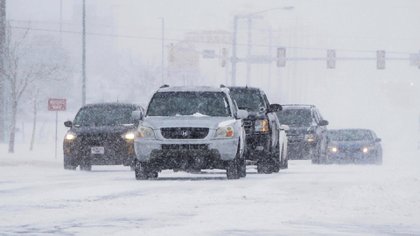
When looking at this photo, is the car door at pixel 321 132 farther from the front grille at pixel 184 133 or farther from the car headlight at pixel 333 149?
the front grille at pixel 184 133

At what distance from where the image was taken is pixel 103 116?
31688 millimetres

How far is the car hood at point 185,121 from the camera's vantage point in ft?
78.9

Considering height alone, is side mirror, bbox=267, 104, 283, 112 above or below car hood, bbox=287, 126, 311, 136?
above

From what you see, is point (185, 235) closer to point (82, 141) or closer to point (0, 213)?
point (0, 213)

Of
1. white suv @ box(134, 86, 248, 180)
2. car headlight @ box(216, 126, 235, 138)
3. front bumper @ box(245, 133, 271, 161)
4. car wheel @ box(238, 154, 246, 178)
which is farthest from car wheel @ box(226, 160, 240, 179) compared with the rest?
front bumper @ box(245, 133, 271, 161)

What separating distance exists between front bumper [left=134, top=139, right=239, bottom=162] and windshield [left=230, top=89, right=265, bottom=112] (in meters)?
4.62

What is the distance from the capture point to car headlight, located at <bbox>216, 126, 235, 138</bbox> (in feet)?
78.9

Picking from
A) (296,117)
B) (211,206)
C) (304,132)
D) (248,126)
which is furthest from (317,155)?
(211,206)

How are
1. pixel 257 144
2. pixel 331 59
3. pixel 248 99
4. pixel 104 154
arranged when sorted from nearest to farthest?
pixel 257 144 < pixel 248 99 < pixel 104 154 < pixel 331 59

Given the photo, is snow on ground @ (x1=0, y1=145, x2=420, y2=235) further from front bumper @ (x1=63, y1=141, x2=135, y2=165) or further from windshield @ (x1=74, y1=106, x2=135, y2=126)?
windshield @ (x1=74, y1=106, x2=135, y2=126)

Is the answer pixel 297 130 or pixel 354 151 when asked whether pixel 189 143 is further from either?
pixel 354 151

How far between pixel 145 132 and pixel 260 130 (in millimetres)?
4139

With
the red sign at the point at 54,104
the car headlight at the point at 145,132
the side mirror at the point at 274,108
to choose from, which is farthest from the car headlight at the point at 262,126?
the red sign at the point at 54,104

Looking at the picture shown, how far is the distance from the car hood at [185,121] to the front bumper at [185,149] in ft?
1.07
